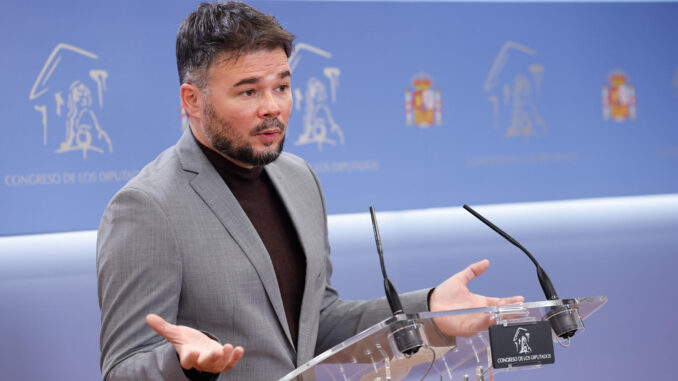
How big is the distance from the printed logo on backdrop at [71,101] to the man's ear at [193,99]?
6.07m

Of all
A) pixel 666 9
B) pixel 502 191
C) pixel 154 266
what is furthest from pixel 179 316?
pixel 666 9

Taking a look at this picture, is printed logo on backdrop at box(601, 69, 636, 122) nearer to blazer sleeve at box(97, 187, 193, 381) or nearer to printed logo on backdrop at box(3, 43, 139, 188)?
printed logo on backdrop at box(3, 43, 139, 188)

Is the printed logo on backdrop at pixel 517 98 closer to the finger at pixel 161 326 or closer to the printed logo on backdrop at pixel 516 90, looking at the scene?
the printed logo on backdrop at pixel 516 90

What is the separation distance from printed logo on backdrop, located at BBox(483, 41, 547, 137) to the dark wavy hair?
731 cm

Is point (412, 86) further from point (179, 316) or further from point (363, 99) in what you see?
point (179, 316)

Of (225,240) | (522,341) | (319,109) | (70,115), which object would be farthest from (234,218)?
(319,109)

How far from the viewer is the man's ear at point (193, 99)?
1.44m

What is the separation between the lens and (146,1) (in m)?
7.29

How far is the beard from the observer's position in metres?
1.41

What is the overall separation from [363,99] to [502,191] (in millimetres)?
1921

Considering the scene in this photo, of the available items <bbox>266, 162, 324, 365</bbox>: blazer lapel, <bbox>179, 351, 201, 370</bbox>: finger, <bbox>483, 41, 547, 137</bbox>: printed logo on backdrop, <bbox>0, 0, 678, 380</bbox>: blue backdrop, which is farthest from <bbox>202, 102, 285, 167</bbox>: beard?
<bbox>483, 41, 547, 137</bbox>: printed logo on backdrop

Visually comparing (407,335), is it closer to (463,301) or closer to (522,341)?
(522,341)

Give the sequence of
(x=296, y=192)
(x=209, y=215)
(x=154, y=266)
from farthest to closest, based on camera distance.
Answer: (x=296, y=192) < (x=209, y=215) < (x=154, y=266)

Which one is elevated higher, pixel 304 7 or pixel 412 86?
pixel 304 7
